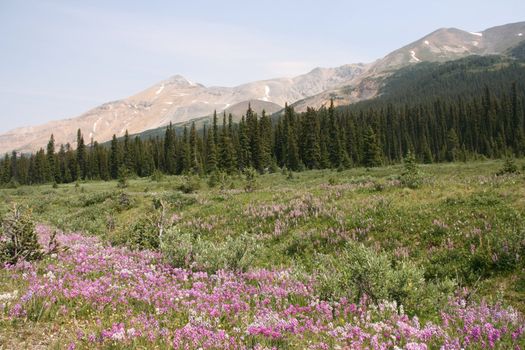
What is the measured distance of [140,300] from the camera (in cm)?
567

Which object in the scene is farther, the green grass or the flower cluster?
the green grass

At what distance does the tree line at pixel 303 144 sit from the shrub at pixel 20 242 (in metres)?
67.0

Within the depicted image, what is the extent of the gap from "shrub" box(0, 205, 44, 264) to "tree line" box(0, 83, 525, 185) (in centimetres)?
6696

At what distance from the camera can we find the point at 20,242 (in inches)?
324

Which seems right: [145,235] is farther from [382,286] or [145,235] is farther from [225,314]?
[382,286]

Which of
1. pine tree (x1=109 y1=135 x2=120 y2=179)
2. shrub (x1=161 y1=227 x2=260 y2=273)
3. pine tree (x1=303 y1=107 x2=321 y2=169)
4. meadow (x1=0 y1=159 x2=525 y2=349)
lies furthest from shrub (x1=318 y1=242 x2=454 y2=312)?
pine tree (x1=109 y1=135 x2=120 y2=179)

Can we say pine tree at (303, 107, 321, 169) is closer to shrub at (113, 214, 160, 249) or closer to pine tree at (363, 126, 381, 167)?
pine tree at (363, 126, 381, 167)

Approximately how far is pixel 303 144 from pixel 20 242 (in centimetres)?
8854

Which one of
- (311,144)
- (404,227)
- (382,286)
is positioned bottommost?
(404,227)

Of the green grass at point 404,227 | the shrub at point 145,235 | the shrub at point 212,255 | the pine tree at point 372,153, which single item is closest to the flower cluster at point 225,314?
the shrub at point 212,255

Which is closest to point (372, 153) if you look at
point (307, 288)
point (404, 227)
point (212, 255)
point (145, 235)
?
point (404, 227)

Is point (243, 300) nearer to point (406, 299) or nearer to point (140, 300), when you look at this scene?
point (140, 300)

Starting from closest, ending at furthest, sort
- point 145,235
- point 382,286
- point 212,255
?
point 382,286
point 212,255
point 145,235

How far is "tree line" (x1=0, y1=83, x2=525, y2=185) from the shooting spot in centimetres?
9181
